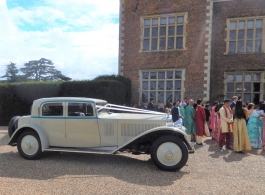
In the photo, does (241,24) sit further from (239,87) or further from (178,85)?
(178,85)

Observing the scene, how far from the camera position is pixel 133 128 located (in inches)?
226

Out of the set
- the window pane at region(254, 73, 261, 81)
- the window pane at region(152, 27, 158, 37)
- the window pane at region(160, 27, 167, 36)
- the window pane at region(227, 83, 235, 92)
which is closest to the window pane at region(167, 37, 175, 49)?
the window pane at region(160, 27, 167, 36)

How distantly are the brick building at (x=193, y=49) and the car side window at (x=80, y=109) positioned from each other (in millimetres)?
9408

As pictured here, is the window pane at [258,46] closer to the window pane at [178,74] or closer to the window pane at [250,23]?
the window pane at [250,23]

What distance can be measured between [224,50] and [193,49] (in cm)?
174

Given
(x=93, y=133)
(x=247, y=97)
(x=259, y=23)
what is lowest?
(x=93, y=133)

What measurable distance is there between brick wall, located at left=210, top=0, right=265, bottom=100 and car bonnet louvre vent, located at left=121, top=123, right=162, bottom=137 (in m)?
9.66

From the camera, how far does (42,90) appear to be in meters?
13.9

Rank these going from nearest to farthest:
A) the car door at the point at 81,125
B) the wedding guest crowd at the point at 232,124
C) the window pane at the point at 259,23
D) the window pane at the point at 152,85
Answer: the car door at the point at 81,125 → the wedding guest crowd at the point at 232,124 → the window pane at the point at 259,23 → the window pane at the point at 152,85

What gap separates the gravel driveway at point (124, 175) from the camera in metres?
4.16

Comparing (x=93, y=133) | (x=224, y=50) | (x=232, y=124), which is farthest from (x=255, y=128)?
(x=224, y=50)

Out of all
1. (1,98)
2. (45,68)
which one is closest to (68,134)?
(1,98)

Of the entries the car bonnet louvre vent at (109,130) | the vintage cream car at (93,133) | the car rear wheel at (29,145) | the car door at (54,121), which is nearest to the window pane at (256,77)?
the vintage cream car at (93,133)

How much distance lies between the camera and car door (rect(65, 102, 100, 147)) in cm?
584
